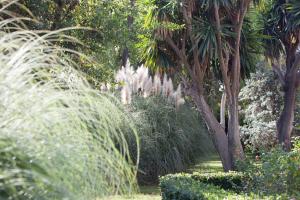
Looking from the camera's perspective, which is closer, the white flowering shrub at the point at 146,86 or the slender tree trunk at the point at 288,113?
the white flowering shrub at the point at 146,86

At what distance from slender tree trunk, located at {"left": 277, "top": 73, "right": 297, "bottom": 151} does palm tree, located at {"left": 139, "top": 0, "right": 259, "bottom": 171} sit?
120 inches

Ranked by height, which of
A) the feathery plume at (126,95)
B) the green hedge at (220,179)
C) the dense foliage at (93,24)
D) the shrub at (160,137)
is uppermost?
the dense foliage at (93,24)

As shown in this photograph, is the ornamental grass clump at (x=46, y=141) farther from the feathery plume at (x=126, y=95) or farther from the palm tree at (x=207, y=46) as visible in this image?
the palm tree at (x=207, y=46)

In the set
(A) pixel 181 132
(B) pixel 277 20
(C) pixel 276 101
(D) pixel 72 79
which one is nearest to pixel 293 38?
(B) pixel 277 20

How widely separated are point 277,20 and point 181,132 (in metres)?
6.96

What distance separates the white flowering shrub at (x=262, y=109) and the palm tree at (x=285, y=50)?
1.82 m

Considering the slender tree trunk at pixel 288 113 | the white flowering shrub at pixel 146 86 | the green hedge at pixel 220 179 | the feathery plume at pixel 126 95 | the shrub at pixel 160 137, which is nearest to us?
the green hedge at pixel 220 179

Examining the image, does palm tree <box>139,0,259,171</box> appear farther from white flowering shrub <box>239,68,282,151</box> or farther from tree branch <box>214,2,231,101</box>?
white flowering shrub <box>239,68,282,151</box>

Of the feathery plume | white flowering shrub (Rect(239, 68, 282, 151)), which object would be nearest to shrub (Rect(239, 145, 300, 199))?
the feathery plume

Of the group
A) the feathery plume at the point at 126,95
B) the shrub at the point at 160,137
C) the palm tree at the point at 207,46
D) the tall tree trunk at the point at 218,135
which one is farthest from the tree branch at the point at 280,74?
the feathery plume at the point at 126,95

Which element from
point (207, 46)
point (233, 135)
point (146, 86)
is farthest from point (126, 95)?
point (233, 135)

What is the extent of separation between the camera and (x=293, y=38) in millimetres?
17438

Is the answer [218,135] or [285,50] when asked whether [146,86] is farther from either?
[285,50]

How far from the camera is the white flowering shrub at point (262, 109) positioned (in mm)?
18828
